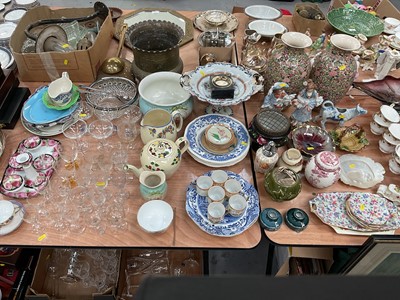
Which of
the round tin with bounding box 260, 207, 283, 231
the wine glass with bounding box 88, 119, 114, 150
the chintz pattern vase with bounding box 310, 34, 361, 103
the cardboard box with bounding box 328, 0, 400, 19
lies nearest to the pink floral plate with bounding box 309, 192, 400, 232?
the round tin with bounding box 260, 207, 283, 231

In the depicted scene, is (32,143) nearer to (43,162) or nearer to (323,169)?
(43,162)

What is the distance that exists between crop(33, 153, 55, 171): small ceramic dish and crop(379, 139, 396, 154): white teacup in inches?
53.6

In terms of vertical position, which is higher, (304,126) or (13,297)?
(304,126)

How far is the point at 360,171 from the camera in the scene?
1441mm

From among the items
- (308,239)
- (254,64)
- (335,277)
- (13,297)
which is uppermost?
(335,277)

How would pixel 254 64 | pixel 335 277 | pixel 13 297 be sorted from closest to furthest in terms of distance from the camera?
1. pixel 335 277
2. pixel 13 297
3. pixel 254 64

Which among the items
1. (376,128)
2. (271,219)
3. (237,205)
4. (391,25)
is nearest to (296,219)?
(271,219)

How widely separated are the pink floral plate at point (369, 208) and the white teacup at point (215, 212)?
470 millimetres

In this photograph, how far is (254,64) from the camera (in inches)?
70.9

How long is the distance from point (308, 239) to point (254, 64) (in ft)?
3.09

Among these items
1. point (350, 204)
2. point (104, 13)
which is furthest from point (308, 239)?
point (104, 13)

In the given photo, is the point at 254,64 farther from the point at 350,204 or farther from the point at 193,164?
the point at 350,204

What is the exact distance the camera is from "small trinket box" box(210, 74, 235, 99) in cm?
149

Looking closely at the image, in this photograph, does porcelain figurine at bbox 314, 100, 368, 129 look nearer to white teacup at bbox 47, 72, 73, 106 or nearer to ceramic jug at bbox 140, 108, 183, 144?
ceramic jug at bbox 140, 108, 183, 144
